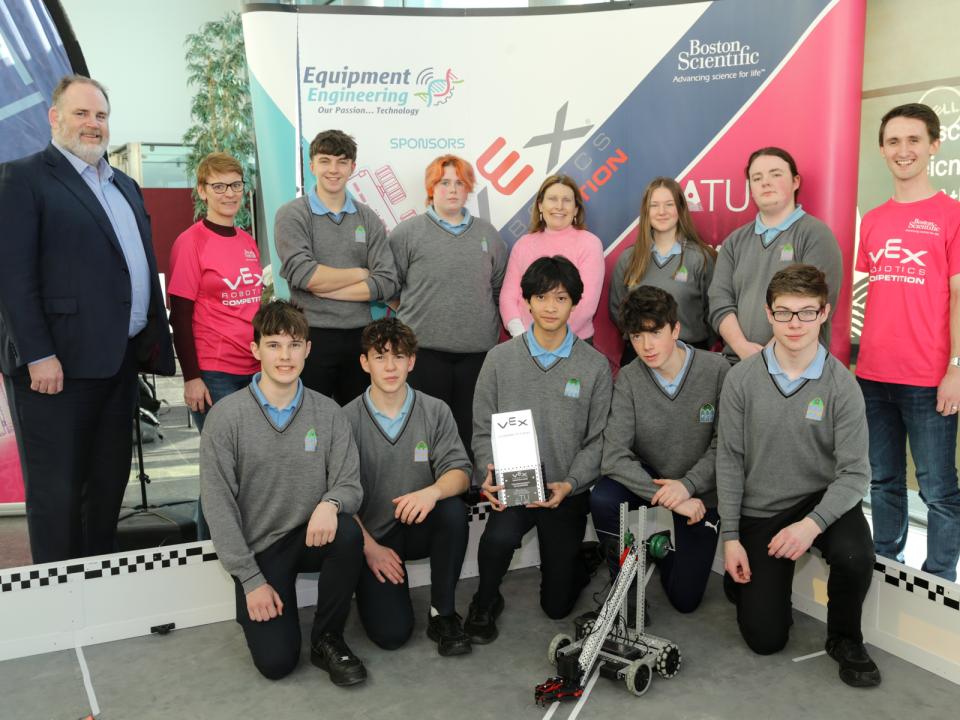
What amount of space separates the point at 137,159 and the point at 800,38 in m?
7.39

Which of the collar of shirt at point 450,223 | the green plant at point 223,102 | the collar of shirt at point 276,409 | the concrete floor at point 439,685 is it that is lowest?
the concrete floor at point 439,685

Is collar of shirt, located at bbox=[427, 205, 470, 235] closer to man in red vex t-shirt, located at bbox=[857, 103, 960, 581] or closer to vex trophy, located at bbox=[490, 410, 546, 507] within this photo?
vex trophy, located at bbox=[490, 410, 546, 507]

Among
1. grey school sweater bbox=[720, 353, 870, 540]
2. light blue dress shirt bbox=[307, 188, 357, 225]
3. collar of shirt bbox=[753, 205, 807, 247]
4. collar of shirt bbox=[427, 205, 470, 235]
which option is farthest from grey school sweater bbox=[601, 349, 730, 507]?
light blue dress shirt bbox=[307, 188, 357, 225]

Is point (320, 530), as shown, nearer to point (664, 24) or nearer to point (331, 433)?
point (331, 433)

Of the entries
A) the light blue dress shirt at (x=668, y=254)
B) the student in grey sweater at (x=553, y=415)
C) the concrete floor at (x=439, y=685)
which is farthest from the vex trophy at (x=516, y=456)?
the light blue dress shirt at (x=668, y=254)

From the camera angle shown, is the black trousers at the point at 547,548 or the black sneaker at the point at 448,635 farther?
the black trousers at the point at 547,548

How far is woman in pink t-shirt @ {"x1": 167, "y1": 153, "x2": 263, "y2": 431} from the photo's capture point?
3.10 metres

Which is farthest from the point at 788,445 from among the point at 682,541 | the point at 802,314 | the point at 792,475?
the point at 682,541

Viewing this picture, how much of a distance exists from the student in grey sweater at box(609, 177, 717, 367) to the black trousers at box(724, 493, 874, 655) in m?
0.95

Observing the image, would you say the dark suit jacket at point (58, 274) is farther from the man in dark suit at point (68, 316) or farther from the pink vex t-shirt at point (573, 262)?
the pink vex t-shirt at point (573, 262)

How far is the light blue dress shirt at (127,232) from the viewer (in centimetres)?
284

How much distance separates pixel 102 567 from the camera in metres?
2.71

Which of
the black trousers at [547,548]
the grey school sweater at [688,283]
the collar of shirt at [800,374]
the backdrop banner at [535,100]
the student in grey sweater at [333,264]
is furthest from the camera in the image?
the backdrop banner at [535,100]

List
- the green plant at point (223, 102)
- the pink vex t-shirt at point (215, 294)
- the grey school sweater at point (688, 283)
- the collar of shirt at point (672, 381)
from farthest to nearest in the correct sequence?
the green plant at point (223, 102)
the grey school sweater at point (688, 283)
the pink vex t-shirt at point (215, 294)
the collar of shirt at point (672, 381)
